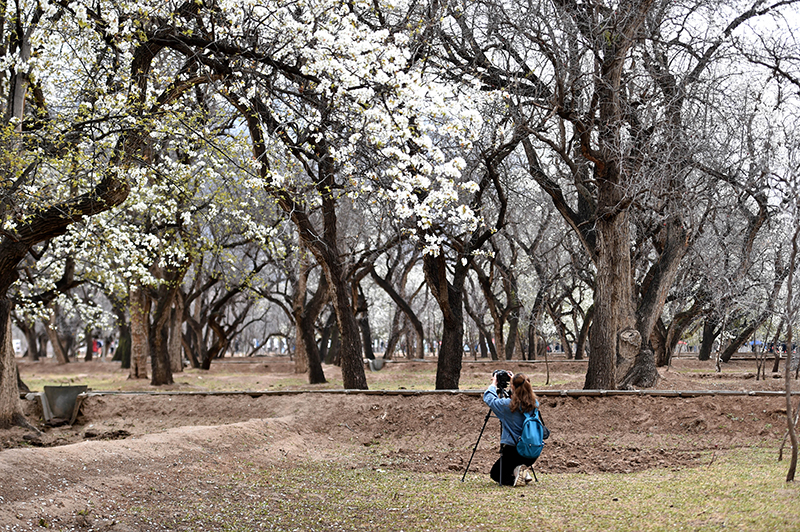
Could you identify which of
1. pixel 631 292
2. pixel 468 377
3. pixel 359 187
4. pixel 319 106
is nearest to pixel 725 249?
pixel 631 292

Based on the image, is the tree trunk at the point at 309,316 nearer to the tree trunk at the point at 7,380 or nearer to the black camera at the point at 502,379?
the tree trunk at the point at 7,380

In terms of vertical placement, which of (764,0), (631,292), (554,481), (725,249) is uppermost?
(764,0)

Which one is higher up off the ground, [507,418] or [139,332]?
[139,332]

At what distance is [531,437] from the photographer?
24.2 ft

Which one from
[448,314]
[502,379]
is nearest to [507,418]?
[502,379]

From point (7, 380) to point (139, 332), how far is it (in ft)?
34.5

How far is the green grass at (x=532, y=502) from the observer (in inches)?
229

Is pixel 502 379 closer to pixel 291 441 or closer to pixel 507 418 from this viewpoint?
pixel 507 418

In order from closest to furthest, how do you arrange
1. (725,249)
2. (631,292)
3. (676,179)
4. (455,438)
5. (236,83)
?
(236,83), (455,438), (676,179), (631,292), (725,249)

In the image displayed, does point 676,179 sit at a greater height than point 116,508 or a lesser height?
greater

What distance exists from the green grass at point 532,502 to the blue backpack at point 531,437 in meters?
0.36

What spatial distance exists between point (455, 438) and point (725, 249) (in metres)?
10.7

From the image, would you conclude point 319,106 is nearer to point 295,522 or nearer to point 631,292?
point 295,522

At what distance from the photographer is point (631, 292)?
527 inches
